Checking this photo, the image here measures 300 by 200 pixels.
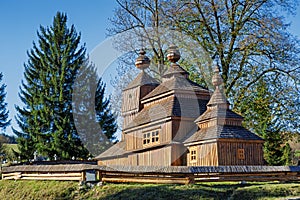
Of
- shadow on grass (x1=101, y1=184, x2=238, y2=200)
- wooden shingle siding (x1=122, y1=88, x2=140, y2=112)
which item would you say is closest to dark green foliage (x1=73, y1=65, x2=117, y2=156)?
wooden shingle siding (x1=122, y1=88, x2=140, y2=112)

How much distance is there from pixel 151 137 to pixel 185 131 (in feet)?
6.27

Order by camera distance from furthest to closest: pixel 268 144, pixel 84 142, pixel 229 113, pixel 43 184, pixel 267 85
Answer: pixel 84 142
pixel 268 144
pixel 267 85
pixel 229 113
pixel 43 184

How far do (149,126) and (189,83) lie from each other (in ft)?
10.8

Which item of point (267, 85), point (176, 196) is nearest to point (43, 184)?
point (176, 196)

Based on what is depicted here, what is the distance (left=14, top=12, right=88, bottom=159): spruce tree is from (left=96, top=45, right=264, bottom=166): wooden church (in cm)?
1076

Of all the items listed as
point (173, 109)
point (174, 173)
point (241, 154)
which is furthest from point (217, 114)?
point (174, 173)

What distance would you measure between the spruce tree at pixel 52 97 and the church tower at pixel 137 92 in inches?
369

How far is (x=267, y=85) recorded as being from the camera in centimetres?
2928

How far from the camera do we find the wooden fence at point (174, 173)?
56.7ft

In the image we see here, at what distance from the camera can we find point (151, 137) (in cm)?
2364

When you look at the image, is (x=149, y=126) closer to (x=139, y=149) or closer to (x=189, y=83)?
(x=139, y=149)

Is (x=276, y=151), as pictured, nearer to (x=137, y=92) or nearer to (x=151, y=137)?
(x=137, y=92)

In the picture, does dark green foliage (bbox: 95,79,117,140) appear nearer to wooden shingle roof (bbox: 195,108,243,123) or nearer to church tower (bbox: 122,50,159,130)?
church tower (bbox: 122,50,159,130)

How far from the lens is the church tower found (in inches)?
1081
